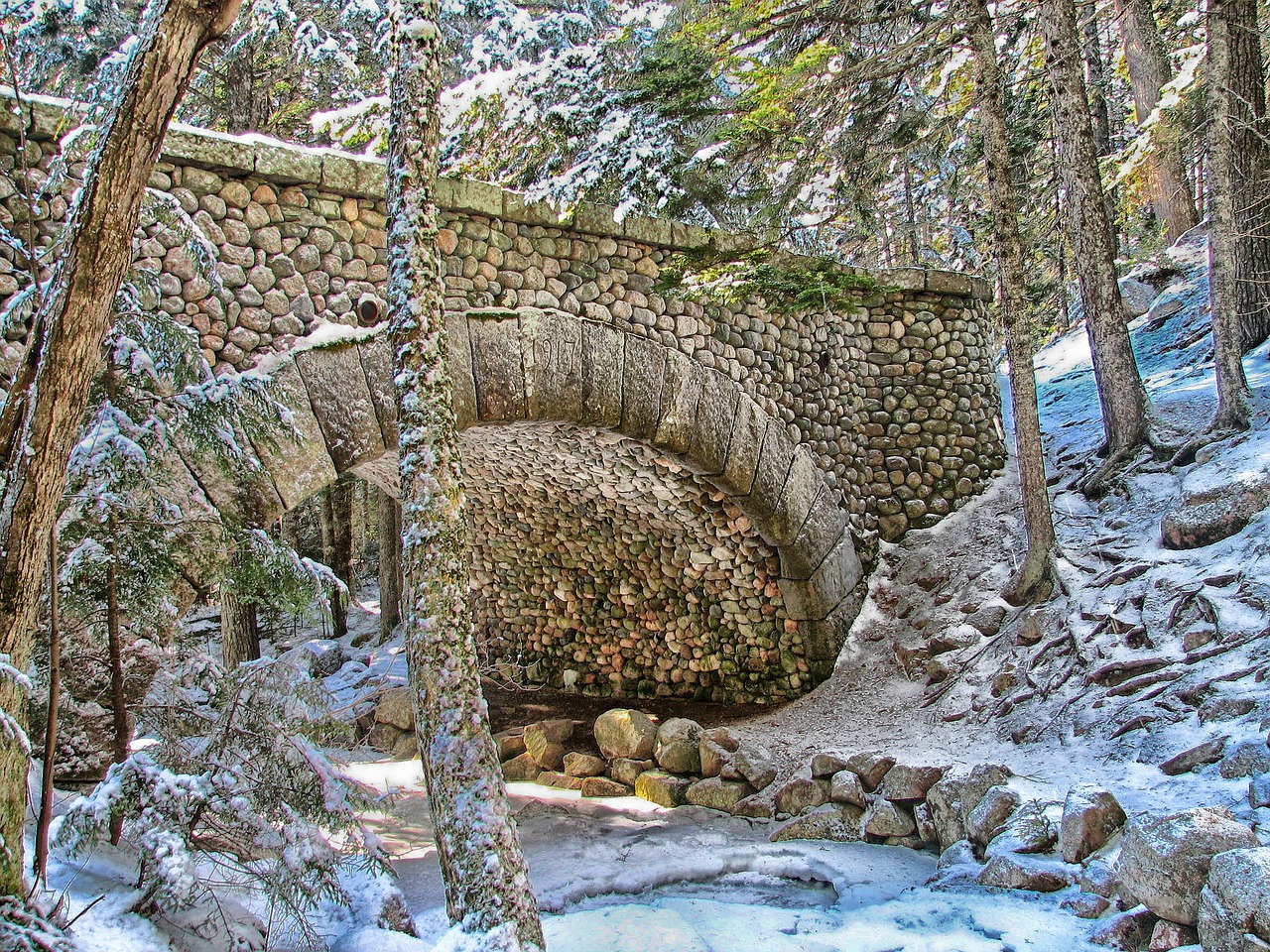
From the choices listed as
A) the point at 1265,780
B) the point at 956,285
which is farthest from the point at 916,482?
the point at 1265,780

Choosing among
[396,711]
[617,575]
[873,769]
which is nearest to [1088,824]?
[873,769]

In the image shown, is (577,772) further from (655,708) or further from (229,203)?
(229,203)

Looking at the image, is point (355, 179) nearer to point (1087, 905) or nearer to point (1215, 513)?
point (1087, 905)

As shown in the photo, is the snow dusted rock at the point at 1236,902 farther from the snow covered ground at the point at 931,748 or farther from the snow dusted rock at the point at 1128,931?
the snow covered ground at the point at 931,748

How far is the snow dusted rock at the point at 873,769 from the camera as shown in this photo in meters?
4.62

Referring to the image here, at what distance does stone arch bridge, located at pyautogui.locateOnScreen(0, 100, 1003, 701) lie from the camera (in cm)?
414

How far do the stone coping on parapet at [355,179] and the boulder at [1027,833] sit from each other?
415cm

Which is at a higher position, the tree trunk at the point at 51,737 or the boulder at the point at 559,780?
the tree trunk at the point at 51,737

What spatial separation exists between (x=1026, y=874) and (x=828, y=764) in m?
1.65

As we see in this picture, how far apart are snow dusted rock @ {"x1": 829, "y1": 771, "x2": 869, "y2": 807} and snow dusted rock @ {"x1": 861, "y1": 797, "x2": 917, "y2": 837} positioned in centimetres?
15

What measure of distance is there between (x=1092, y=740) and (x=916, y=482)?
3.63m

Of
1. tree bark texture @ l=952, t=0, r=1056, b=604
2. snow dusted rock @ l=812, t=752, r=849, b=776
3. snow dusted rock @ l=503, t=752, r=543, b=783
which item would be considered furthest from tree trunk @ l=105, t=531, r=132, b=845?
tree bark texture @ l=952, t=0, r=1056, b=604

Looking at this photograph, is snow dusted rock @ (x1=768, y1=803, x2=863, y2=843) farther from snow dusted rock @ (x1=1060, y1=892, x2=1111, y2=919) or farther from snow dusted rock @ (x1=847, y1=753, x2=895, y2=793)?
snow dusted rock @ (x1=1060, y1=892, x2=1111, y2=919)

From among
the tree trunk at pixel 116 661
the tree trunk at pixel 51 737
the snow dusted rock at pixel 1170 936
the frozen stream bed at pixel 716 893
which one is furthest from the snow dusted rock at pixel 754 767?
the tree trunk at pixel 51 737
